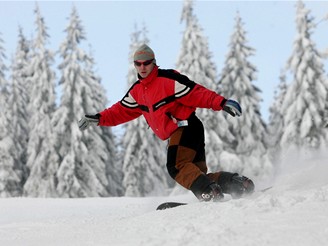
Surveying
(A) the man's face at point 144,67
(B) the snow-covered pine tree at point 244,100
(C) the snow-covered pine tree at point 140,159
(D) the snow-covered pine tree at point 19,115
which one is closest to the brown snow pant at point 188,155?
(A) the man's face at point 144,67

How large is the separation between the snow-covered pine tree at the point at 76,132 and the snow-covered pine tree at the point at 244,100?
8.06 metres

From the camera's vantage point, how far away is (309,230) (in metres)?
2.74

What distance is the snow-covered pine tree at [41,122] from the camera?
2680 cm

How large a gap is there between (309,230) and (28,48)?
33.4 metres

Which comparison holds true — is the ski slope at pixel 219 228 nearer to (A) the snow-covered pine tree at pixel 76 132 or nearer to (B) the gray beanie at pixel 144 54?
(B) the gray beanie at pixel 144 54

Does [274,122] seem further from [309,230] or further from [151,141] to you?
[309,230]

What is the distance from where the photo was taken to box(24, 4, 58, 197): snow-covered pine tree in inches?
1055

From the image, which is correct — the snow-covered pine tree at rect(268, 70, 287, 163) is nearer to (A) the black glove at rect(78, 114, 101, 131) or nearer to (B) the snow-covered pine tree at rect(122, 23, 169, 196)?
(B) the snow-covered pine tree at rect(122, 23, 169, 196)

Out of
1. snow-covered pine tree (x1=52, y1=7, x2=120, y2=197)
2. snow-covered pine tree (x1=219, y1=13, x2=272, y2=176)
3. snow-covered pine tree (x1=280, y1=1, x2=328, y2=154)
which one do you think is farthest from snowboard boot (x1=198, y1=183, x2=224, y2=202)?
snow-covered pine tree (x1=52, y1=7, x2=120, y2=197)

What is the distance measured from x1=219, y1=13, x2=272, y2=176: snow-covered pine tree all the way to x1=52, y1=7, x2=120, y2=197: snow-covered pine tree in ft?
26.4

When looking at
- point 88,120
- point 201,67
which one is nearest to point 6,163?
point 201,67

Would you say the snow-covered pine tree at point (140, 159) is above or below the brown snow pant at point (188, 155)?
below

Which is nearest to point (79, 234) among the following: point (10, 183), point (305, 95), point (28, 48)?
point (305, 95)

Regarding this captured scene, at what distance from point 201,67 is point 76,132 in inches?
317
